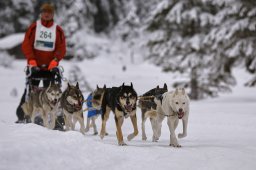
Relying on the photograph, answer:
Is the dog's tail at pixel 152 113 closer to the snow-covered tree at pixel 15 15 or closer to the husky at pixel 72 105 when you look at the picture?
the husky at pixel 72 105

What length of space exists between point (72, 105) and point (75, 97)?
0.24 meters

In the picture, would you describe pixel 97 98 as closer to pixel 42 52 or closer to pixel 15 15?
pixel 42 52

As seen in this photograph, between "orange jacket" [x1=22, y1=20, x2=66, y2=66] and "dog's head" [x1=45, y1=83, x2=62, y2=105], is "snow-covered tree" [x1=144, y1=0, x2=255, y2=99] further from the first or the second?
"dog's head" [x1=45, y1=83, x2=62, y2=105]

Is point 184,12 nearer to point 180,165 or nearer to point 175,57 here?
point 175,57

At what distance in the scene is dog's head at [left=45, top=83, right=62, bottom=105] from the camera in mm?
7914

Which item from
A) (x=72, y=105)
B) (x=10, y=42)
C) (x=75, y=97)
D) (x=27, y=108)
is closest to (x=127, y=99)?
(x=75, y=97)

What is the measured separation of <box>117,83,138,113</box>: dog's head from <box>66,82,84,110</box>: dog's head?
4.66 feet

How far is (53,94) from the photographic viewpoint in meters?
7.91

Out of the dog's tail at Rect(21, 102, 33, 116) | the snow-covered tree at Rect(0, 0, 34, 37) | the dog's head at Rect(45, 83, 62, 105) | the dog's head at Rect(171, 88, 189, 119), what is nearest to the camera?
the dog's head at Rect(171, 88, 189, 119)

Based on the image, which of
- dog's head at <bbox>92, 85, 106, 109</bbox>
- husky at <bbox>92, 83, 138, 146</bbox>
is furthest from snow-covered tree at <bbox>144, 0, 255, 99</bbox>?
husky at <bbox>92, 83, 138, 146</bbox>

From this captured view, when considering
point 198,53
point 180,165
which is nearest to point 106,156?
point 180,165

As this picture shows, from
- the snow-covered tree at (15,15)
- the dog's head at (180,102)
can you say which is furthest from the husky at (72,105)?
the snow-covered tree at (15,15)

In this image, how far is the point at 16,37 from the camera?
43.1 m

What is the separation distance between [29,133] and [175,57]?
15322 millimetres
